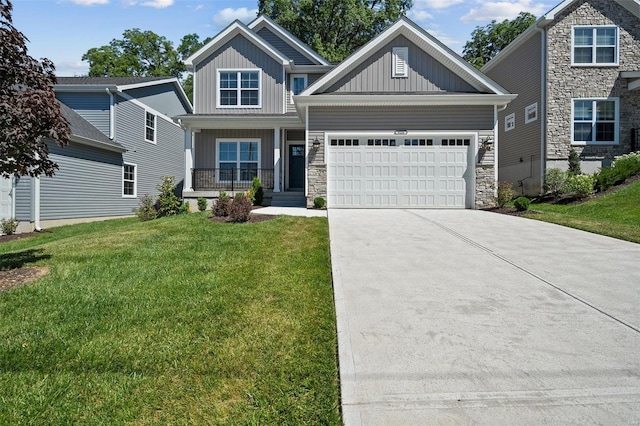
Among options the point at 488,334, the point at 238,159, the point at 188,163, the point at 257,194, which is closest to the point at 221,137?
the point at 238,159

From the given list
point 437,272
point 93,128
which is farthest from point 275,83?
point 437,272

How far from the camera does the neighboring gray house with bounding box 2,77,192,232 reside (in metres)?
12.8

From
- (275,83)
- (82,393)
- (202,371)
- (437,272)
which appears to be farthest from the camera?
(275,83)

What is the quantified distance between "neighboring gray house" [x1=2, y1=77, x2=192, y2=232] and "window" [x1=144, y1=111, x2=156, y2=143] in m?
0.05

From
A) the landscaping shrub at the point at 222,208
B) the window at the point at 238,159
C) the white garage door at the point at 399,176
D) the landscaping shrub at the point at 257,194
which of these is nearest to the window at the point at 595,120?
the white garage door at the point at 399,176

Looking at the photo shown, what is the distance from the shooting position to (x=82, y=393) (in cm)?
249

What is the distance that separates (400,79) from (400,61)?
612mm

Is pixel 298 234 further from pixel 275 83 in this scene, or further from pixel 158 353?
pixel 275 83

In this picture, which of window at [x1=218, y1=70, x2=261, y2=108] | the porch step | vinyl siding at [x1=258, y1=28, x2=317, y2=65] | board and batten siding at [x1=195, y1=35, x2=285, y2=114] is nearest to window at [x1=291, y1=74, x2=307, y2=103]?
board and batten siding at [x1=195, y1=35, x2=285, y2=114]

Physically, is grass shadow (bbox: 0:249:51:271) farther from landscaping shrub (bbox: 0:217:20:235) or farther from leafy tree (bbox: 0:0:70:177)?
landscaping shrub (bbox: 0:217:20:235)

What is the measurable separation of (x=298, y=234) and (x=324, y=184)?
4966 mm

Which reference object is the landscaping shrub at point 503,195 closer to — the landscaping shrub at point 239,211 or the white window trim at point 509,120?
the landscaping shrub at point 239,211

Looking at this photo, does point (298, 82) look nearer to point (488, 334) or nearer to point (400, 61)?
point (400, 61)

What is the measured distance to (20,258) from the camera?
6.25 metres
